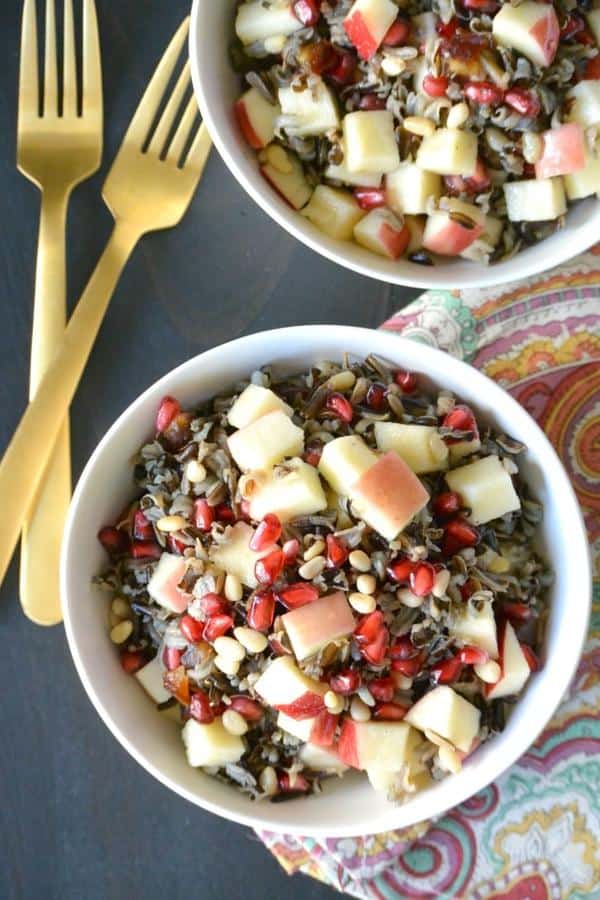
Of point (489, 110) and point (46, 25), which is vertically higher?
point (489, 110)

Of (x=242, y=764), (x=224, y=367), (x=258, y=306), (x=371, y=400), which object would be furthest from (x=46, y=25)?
A: (x=242, y=764)

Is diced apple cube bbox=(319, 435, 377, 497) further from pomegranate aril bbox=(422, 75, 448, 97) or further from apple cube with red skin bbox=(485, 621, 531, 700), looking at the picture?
pomegranate aril bbox=(422, 75, 448, 97)

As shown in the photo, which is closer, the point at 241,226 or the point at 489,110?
the point at 489,110

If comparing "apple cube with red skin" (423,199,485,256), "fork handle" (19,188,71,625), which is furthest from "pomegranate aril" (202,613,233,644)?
"apple cube with red skin" (423,199,485,256)

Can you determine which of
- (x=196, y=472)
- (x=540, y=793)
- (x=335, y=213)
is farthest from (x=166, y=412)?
(x=540, y=793)

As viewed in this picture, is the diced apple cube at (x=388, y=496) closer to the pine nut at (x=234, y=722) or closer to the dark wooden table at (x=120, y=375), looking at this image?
the pine nut at (x=234, y=722)

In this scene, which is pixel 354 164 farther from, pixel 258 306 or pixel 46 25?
pixel 46 25

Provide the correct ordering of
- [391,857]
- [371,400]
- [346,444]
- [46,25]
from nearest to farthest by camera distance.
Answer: [346,444] < [371,400] < [391,857] < [46,25]
